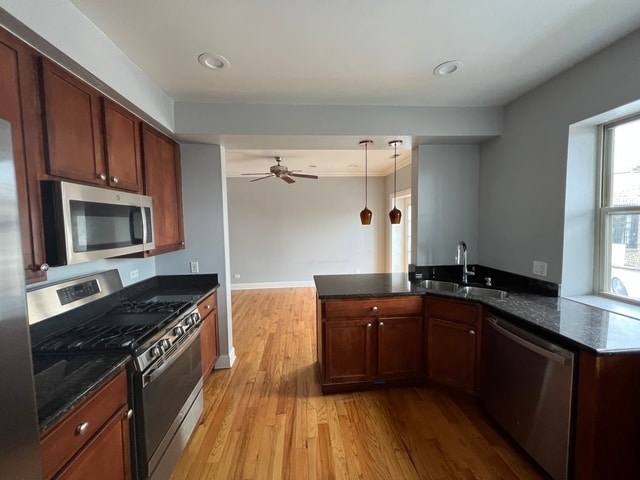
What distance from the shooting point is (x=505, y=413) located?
1.92 metres

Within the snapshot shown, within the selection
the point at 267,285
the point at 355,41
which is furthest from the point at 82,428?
the point at 267,285

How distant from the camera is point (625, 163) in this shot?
190 centimetres

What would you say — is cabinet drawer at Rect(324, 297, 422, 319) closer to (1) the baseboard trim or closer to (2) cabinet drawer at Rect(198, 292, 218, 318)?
(2) cabinet drawer at Rect(198, 292, 218, 318)

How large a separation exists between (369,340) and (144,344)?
1.73 m

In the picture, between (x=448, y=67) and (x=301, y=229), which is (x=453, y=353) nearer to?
(x=448, y=67)

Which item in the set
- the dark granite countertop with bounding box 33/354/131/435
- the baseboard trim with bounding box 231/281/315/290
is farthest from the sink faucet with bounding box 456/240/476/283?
the baseboard trim with bounding box 231/281/315/290

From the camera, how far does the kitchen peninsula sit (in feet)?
4.45

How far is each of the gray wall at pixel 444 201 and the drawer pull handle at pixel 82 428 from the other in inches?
111

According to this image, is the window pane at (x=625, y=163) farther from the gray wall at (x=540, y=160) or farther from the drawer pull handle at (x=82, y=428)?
the drawer pull handle at (x=82, y=428)

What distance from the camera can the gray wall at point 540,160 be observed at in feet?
5.64

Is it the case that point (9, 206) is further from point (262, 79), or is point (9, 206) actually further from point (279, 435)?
point (279, 435)

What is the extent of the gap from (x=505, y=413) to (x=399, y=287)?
1165 millimetres

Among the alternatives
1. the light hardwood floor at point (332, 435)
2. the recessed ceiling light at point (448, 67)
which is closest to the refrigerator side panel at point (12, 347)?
the light hardwood floor at point (332, 435)

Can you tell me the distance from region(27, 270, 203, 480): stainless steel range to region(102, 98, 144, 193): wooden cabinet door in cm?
71
